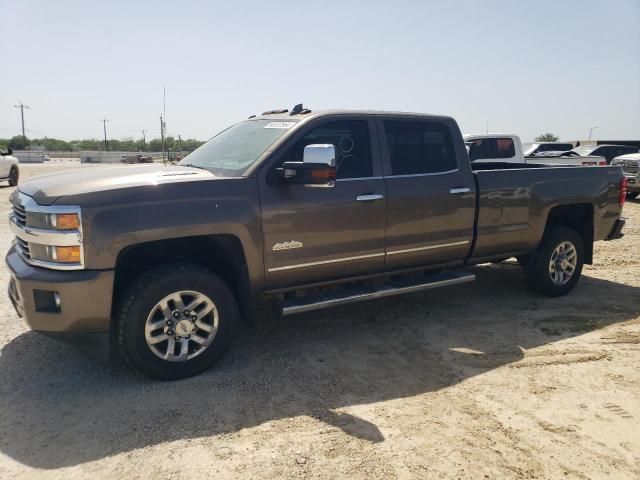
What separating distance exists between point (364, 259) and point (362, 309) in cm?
110

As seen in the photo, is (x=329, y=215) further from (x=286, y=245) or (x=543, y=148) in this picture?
(x=543, y=148)

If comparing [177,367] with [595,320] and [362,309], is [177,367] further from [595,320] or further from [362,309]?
[595,320]

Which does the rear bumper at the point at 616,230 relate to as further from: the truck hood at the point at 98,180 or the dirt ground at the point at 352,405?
the truck hood at the point at 98,180

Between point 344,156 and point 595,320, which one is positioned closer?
point 344,156

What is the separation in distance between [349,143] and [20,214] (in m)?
2.62

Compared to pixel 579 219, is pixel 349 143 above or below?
above

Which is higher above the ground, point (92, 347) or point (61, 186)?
point (61, 186)

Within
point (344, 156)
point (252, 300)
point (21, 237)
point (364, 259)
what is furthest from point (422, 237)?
point (21, 237)

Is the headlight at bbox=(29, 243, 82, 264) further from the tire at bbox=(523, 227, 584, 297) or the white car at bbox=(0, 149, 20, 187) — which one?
the white car at bbox=(0, 149, 20, 187)

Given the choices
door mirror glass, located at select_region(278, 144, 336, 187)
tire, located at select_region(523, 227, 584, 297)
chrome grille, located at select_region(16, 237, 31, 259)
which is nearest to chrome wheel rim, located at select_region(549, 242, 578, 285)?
tire, located at select_region(523, 227, 584, 297)

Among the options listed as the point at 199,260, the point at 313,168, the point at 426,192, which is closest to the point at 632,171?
the point at 426,192

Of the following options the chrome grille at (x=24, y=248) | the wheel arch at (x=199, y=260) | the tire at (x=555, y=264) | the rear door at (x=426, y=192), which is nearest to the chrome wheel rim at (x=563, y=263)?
the tire at (x=555, y=264)

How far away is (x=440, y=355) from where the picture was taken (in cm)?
410

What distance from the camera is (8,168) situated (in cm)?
1789
